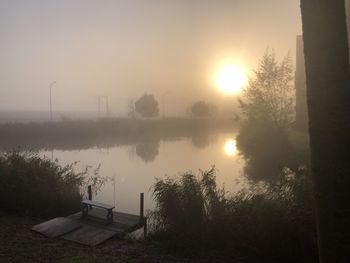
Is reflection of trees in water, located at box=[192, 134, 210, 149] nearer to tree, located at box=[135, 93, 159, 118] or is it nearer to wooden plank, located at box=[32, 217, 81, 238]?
wooden plank, located at box=[32, 217, 81, 238]

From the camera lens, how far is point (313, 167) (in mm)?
3217

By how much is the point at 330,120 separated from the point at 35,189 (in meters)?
11.9

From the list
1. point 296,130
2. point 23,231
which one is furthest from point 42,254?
point 296,130

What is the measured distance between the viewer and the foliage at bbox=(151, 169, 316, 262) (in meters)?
8.30

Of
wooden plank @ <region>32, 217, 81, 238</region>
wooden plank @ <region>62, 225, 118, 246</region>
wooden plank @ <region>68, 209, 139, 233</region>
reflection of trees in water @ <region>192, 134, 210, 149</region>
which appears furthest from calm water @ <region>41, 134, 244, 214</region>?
reflection of trees in water @ <region>192, 134, 210, 149</region>

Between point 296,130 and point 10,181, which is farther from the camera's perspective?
point 296,130

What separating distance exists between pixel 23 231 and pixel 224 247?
5562 millimetres

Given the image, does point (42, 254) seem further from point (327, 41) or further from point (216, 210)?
point (327, 41)

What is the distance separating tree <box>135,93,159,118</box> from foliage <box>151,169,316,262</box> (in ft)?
282

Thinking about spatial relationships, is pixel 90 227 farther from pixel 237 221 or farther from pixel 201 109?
pixel 201 109

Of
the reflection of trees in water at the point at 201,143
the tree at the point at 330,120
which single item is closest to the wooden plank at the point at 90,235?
the tree at the point at 330,120

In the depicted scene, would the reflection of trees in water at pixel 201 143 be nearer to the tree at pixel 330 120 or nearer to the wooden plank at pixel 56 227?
the wooden plank at pixel 56 227

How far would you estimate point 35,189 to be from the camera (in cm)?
1301

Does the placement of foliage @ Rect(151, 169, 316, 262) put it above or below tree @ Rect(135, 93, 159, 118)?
below
